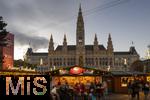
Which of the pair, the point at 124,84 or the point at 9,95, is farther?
the point at 124,84

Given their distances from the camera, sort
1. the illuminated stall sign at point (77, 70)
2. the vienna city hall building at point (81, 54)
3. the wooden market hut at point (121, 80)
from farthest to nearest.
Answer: the vienna city hall building at point (81, 54)
the wooden market hut at point (121, 80)
the illuminated stall sign at point (77, 70)

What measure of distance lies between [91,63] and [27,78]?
181 metres

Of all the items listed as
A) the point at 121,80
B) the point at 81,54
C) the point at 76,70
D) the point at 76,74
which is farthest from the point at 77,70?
the point at 81,54

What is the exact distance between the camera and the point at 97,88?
75.1 ft

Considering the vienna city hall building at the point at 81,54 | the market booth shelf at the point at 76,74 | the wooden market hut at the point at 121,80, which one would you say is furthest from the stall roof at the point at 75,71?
the vienna city hall building at the point at 81,54

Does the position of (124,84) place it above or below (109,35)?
below

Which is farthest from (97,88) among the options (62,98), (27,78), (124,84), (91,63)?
(91,63)

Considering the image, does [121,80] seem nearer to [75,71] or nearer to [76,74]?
[76,74]

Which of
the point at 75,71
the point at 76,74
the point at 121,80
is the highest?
the point at 75,71

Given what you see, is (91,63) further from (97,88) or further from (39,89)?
(39,89)

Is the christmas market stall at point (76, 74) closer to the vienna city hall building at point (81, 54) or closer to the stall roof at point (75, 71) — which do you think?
the stall roof at point (75, 71)

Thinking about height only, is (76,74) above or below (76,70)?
below

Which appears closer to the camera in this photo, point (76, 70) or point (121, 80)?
point (76, 70)

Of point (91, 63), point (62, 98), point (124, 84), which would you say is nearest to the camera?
point (62, 98)
